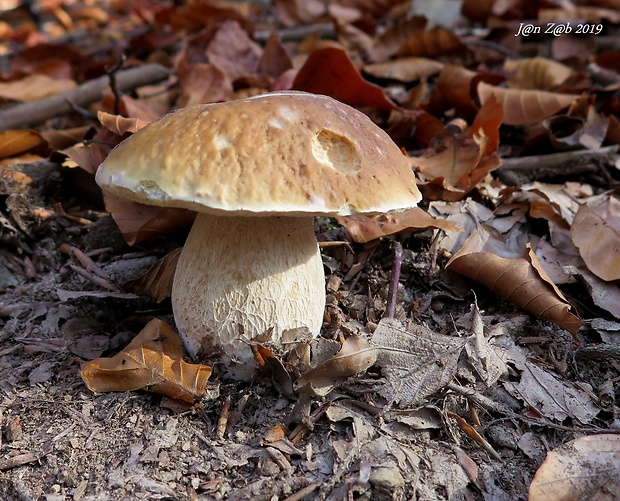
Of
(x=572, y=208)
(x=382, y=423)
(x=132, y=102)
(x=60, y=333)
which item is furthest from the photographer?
(x=132, y=102)

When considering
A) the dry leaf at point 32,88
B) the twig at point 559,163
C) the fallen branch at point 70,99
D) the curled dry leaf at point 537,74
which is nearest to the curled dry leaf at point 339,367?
the twig at point 559,163

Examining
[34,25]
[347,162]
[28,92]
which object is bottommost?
[34,25]

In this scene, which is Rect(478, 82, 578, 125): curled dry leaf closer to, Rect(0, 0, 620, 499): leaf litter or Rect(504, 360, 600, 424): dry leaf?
Rect(0, 0, 620, 499): leaf litter

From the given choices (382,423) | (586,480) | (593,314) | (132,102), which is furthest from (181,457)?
(132,102)

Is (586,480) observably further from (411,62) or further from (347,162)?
(411,62)

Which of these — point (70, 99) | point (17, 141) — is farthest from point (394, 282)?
point (70, 99)

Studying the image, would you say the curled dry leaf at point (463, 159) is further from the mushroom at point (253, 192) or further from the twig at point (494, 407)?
the twig at point (494, 407)
